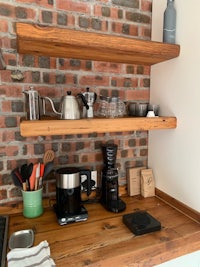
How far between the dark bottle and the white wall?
3 centimetres

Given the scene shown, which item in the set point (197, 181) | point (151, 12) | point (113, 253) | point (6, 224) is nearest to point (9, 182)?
point (6, 224)

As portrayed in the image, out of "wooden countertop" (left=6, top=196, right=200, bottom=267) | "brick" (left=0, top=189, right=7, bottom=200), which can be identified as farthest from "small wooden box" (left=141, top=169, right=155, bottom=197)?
"brick" (left=0, top=189, right=7, bottom=200)

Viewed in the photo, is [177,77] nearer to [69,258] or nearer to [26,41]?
[26,41]

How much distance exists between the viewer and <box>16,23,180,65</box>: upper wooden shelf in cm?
85

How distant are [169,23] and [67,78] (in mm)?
627

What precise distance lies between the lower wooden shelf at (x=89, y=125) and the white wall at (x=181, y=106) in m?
0.10

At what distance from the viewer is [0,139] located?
1081mm

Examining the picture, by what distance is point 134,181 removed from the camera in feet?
4.46

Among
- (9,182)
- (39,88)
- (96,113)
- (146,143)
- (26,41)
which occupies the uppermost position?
(26,41)

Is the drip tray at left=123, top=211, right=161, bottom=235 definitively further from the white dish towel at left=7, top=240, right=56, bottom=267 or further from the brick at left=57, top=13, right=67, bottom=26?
the brick at left=57, top=13, right=67, bottom=26

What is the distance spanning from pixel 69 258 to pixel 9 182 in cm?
54

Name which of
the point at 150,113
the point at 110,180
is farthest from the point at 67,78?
the point at 110,180

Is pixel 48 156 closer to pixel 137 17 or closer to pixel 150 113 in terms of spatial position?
pixel 150 113

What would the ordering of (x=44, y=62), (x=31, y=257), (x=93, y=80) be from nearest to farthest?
(x=31, y=257)
(x=44, y=62)
(x=93, y=80)
